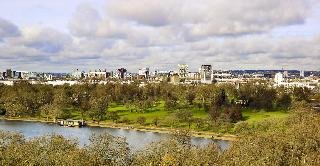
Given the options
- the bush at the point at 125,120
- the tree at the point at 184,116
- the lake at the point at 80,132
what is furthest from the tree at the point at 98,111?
the tree at the point at 184,116

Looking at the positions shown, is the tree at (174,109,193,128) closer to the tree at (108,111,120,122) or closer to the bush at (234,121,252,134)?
the bush at (234,121,252,134)

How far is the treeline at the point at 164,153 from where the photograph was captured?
33750mm

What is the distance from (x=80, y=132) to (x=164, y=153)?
45391 mm

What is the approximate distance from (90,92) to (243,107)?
41.1m

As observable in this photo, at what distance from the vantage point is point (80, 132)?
82938 millimetres

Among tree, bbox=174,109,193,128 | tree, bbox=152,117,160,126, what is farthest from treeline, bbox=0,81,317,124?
tree, bbox=152,117,160,126

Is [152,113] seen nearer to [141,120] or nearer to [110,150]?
[141,120]

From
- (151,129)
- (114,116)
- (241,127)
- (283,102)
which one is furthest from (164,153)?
(283,102)

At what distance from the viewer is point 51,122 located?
9794 cm

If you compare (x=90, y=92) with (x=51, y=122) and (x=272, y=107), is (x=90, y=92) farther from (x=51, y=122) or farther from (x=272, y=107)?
(x=272, y=107)

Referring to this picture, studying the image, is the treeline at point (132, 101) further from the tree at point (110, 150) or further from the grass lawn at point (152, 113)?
the tree at point (110, 150)

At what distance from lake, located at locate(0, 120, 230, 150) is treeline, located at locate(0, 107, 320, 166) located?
934 inches

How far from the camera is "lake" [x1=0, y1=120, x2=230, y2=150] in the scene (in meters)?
72.8

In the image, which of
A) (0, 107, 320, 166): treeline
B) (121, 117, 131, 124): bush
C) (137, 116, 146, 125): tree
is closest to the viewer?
(0, 107, 320, 166): treeline
